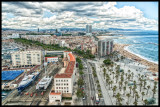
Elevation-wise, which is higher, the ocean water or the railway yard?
the railway yard

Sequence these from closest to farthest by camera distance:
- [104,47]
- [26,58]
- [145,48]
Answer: [26,58]
[104,47]
[145,48]

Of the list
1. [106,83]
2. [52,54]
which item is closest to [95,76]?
[106,83]

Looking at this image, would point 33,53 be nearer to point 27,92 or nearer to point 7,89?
point 7,89

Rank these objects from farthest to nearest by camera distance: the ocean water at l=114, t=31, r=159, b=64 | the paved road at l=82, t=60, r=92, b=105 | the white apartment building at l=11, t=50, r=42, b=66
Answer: the ocean water at l=114, t=31, r=159, b=64 < the white apartment building at l=11, t=50, r=42, b=66 < the paved road at l=82, t=60, r=92, b=105

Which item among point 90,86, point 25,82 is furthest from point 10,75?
point 90,86

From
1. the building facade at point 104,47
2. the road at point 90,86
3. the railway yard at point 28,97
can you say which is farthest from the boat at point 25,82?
the building facade at point 104,47

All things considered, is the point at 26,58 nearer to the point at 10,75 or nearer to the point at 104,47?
the point at 10,75

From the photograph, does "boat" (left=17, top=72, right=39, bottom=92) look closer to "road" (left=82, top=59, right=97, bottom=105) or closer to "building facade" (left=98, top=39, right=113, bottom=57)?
"road" (left=82, top=59, right=97, bottom=105)

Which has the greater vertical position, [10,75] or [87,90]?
[87,90]

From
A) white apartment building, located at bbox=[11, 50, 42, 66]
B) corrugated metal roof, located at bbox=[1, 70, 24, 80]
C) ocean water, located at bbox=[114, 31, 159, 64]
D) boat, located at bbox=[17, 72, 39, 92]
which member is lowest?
ocean water, located at bbox=[114, 31, 159, 64]

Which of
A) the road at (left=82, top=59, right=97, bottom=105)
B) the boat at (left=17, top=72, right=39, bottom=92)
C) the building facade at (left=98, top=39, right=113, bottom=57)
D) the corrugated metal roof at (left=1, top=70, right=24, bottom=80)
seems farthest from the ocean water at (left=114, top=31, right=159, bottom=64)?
the corrugated metal roof at (left=1, top=70, right=24, bottom=80)

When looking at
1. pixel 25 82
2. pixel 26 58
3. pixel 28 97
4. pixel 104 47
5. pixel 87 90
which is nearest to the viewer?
pixel 28 97
